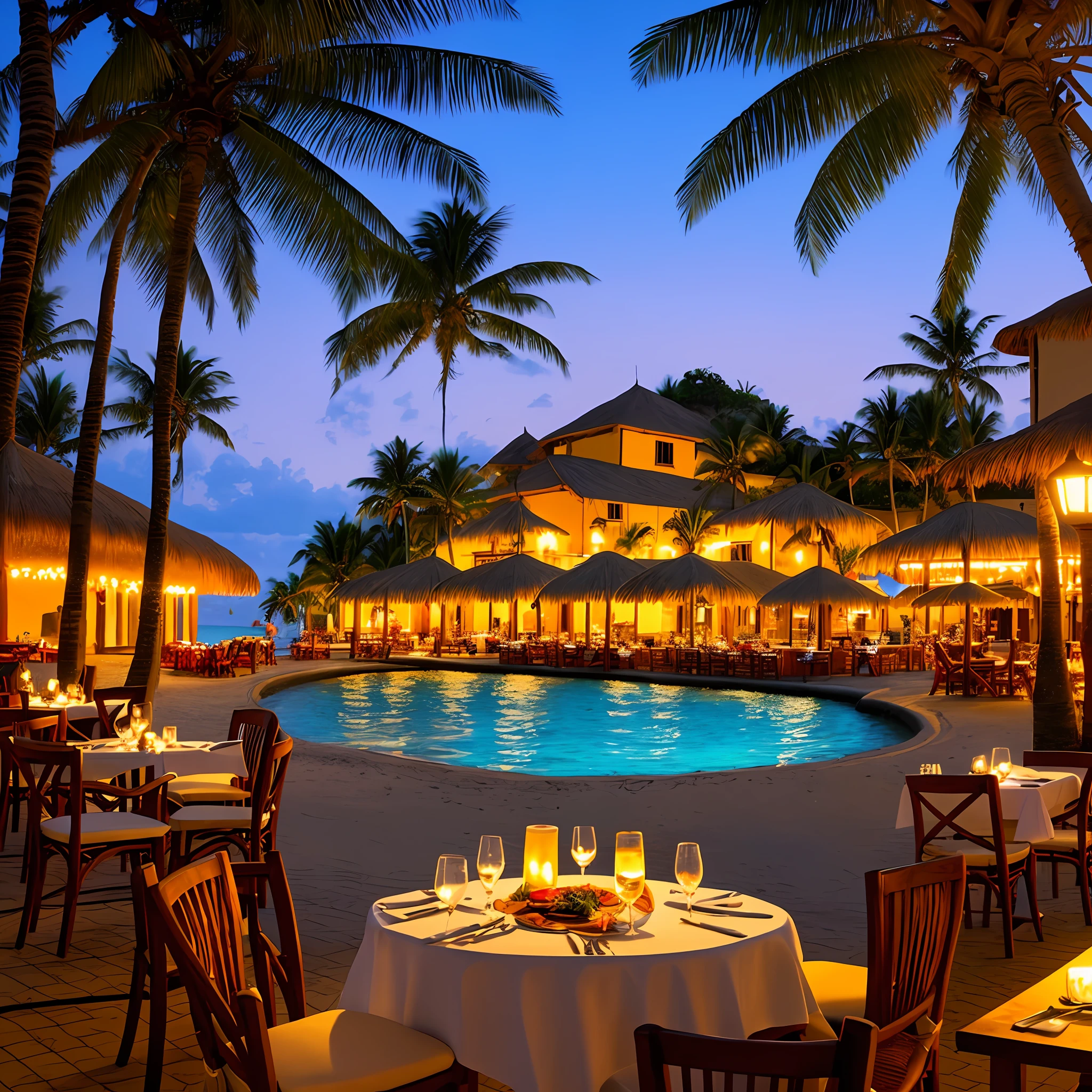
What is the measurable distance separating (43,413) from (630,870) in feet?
94.4

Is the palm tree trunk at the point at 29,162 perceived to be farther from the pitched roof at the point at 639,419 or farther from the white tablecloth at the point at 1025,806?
the pitched roof at the point at 639,419

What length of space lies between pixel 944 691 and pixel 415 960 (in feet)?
58.2

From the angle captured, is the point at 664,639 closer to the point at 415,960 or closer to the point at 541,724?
the point at 541,724

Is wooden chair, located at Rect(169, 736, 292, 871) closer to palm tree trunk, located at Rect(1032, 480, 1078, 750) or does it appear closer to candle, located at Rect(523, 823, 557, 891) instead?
candle, located at Rect(523, 823, 557, 891)

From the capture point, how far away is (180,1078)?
322 cm

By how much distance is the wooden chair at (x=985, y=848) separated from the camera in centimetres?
464

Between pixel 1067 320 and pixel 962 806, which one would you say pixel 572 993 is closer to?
pixel 962 806

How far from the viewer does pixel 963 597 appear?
1784 centimetres

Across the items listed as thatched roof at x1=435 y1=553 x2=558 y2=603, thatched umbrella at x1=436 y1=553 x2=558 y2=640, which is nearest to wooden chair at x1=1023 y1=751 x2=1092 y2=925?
thatched umbrella at x1=436 y1=553 x2=558 y2=640

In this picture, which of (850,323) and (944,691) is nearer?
(944,691)

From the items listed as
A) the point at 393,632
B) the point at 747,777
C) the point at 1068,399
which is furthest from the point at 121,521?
the point at 393,632

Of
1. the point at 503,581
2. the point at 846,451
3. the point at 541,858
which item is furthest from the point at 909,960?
the point at 846,451

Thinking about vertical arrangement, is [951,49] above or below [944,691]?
above

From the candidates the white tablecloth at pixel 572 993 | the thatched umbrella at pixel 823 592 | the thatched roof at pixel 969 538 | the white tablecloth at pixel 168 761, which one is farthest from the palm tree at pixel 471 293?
the white tablecloth at pixel 572 993
